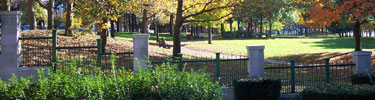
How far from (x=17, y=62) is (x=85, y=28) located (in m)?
4.82

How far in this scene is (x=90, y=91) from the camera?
6.35 meters

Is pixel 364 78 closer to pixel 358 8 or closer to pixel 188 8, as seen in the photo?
pixel 358 8

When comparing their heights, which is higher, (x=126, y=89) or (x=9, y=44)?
(x=9, y=44)

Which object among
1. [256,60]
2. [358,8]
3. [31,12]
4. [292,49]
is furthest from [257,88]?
[292,49]

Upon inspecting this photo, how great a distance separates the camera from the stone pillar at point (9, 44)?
11.3 metres

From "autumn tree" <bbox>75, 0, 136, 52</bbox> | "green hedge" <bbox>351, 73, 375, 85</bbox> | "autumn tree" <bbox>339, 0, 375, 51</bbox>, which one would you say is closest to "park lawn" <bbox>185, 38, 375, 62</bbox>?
"autumn tree" <bbox>339, 0, 375, 51</bbox>

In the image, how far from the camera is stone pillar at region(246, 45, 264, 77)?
431 inches

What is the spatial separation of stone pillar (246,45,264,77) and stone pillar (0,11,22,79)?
261 inches

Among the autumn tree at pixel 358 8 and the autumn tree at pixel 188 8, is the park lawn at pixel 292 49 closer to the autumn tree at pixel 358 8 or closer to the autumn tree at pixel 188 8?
the autumn tree at pixel 188 8

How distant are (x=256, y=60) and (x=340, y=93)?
2.94m

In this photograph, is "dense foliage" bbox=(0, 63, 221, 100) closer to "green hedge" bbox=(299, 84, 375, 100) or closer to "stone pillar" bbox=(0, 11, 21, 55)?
"green hedge" bbox=(299, 84, 375, 100)

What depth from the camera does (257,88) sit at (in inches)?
389

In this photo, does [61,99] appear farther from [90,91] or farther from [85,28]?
[85,28]

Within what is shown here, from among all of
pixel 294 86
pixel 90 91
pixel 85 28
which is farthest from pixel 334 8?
pixel 90 91
